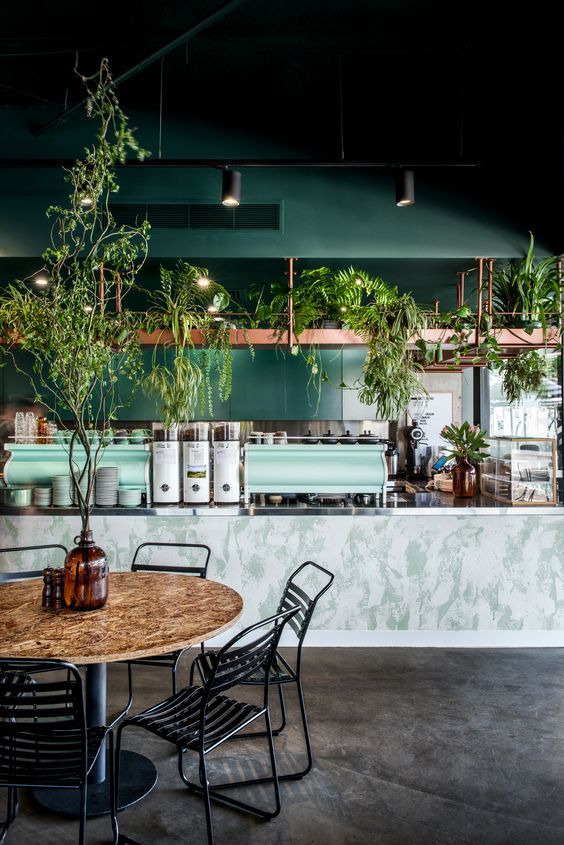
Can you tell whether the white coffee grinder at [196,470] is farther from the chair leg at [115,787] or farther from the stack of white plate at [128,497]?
the chair leg at [115,787]

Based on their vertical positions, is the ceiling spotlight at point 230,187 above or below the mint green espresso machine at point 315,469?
above

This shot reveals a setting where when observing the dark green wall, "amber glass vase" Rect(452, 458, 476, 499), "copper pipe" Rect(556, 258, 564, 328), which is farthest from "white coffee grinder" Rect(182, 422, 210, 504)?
the dark green wall

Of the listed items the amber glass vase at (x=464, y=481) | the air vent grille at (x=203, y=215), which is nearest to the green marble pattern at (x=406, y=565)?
the amber glass vase at (x=464, y=481)

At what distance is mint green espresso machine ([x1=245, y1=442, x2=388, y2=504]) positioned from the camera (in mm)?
4109

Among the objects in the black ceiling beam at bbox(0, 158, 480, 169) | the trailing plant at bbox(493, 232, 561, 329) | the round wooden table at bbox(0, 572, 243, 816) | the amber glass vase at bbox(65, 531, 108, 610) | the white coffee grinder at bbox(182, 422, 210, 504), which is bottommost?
the round wooden table at bbox(0, 572, 243, 816)

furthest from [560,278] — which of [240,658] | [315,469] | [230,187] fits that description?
[240,658]

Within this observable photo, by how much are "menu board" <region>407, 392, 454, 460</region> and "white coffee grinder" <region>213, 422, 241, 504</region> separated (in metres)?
4.52

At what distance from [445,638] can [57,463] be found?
9.72 feet

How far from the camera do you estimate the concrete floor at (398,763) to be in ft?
7.38

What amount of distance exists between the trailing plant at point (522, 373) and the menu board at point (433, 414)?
312 cm

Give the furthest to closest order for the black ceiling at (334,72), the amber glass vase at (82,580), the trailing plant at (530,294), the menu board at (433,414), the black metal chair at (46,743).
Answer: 1. the menu board at (433,414)
2. the trailing plant at (530,294)
3. the black ceiling at (334,72)
4. the amber glass vase at (82,580)
5. the black metal chair at (46,743)

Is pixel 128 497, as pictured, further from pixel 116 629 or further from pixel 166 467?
pixel 116 629

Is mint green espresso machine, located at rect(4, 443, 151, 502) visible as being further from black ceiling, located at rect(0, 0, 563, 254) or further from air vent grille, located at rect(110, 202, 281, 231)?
black ceiling, located at rect(0, 0, 563, 254)

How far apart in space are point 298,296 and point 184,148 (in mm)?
1612
